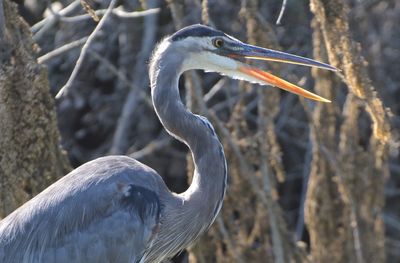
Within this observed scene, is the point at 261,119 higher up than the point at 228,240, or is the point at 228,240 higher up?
the point at 261,119

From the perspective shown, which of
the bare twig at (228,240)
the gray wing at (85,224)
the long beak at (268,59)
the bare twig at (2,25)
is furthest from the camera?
the bare twig at (228,240)

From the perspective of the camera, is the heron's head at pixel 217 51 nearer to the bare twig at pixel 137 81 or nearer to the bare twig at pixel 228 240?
the bare twig at pixel 228 240

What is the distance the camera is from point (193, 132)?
407 centimetres

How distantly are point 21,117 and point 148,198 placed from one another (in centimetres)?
68

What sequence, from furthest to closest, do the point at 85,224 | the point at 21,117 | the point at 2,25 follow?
the point at 21,117 → the point at 2,25 → the point at 85,224

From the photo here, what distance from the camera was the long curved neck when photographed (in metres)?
4.07

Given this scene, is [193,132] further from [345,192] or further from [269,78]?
[345,192]

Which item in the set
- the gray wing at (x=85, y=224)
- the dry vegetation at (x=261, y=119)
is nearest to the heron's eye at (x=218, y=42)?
the dry vegetation at (x=261, y=119)

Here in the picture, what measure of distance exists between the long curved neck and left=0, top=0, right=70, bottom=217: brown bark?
533mm

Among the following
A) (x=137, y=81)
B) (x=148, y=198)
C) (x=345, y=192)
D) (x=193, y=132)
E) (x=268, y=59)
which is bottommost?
(x=345, y=192)

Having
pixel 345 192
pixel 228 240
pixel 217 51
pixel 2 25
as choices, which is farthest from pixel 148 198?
pixel 345 192

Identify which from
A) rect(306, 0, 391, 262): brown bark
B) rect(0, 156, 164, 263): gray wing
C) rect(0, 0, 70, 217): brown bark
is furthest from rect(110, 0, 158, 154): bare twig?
rect(0, 156, 164, 263): gray wing

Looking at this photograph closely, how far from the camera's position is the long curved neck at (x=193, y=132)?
4.07 metres

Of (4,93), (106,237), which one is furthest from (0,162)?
(106,237)
